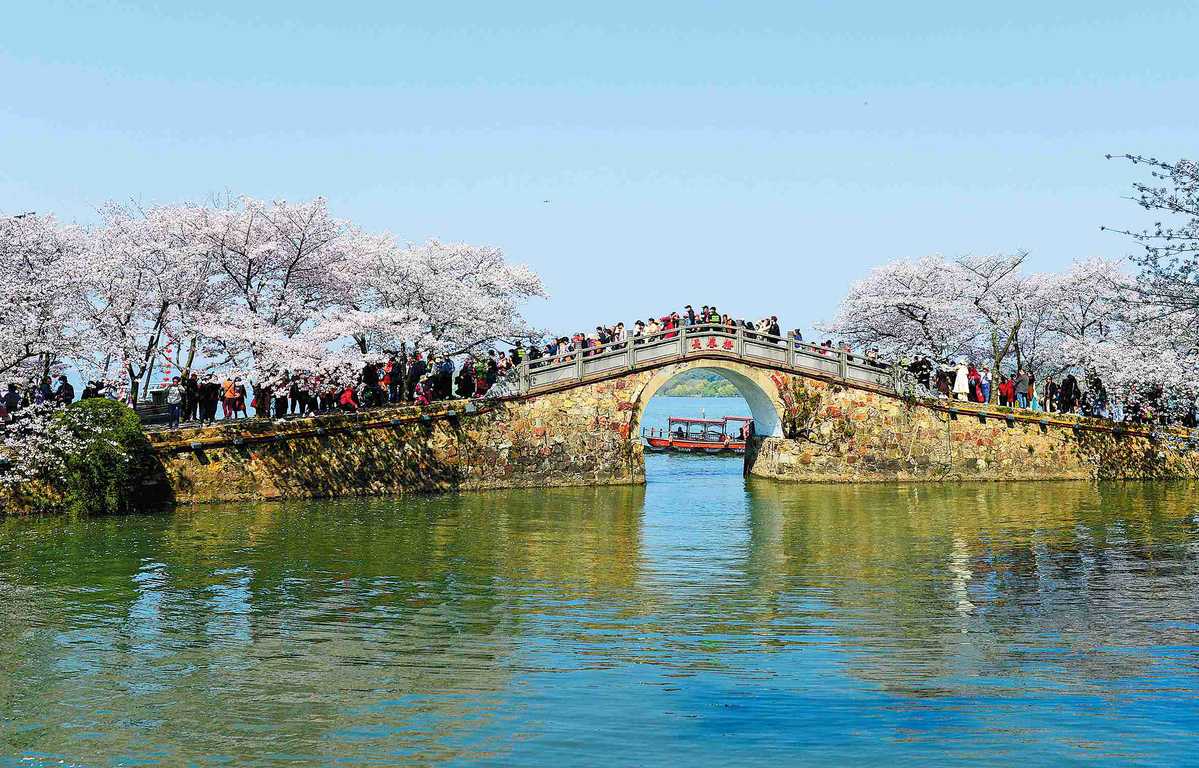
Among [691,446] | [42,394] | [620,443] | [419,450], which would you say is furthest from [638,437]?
[691,446]

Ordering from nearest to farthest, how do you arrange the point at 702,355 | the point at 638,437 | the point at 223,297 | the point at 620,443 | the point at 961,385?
1. the point at 223,297
2. the point at 620,443
3. the point at 702,355
4. the point at 638,437
5. the point at 961,385

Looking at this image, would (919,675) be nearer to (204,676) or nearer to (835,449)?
(204,676)

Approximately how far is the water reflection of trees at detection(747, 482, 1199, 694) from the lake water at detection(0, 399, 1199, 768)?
10 cm

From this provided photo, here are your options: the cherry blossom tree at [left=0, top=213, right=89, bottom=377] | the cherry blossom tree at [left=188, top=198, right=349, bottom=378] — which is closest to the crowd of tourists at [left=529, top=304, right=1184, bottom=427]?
the cherry blossom tree at [left=188, top=198, right=349, bottom=378]

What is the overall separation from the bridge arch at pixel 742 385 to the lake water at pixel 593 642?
9.84 metres

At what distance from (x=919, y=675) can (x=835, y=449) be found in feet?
90.6

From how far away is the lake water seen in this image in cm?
1227

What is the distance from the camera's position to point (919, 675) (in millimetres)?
14672

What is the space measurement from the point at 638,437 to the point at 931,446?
1073 centimetres

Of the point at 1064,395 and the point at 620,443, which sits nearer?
the point at 620,443

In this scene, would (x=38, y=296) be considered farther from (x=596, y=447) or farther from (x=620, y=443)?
(x=620, y=443)

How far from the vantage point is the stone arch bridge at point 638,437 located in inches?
1359

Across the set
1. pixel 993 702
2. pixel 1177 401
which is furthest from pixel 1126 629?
pixel 1177 401

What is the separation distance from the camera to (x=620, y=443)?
40250 millimetres
